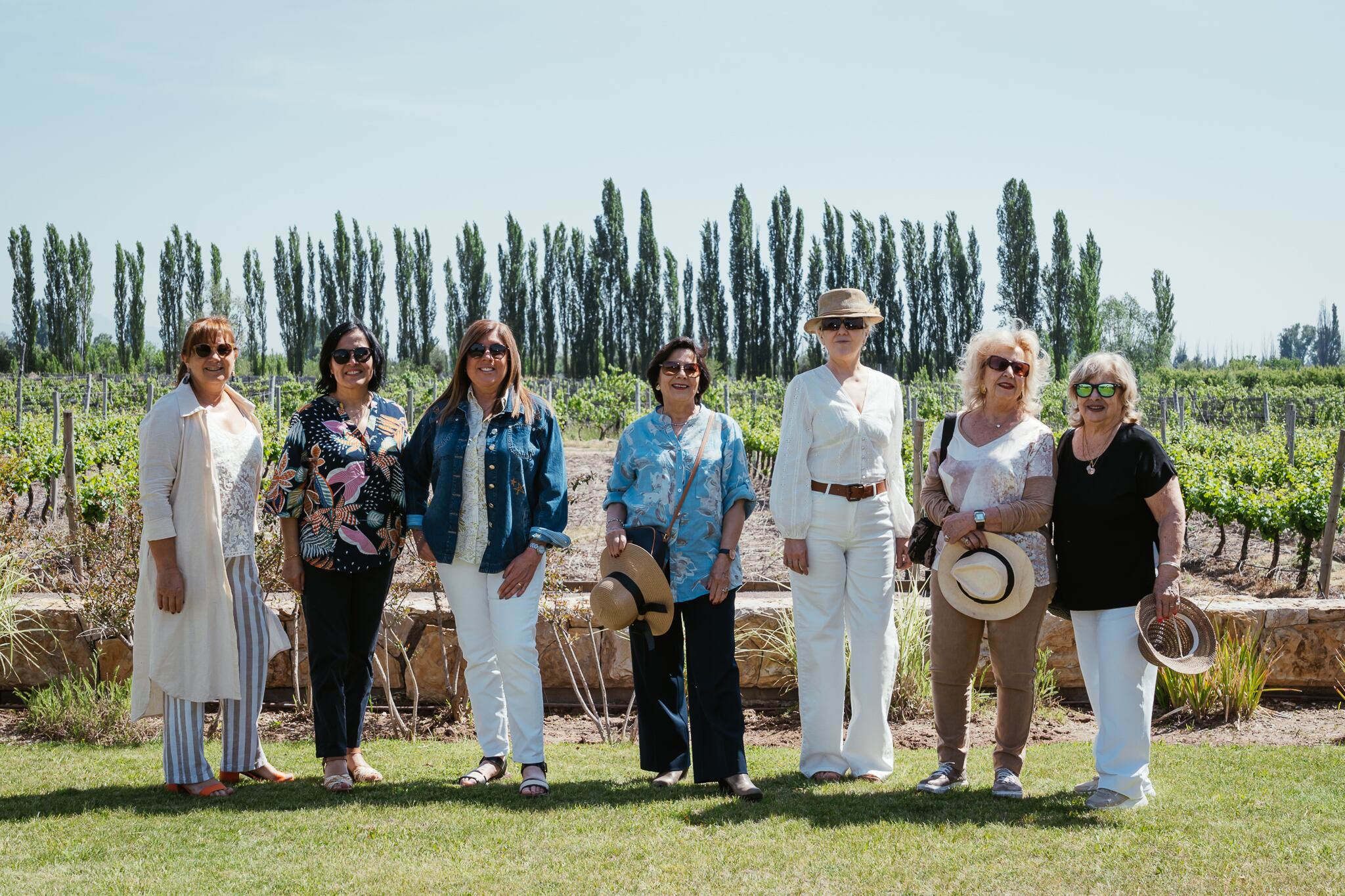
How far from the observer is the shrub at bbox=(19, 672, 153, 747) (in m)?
4.71

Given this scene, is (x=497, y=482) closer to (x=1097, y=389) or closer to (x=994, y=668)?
(x=994, y=668)

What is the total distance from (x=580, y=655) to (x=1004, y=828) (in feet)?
8.53

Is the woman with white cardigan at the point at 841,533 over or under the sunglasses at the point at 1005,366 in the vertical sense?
under

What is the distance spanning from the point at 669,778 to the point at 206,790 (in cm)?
160

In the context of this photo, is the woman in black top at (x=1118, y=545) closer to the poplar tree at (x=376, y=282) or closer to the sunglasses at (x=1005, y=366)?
the sunglasses at (x=1005, y=366)

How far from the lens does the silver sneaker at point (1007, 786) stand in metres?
3.64

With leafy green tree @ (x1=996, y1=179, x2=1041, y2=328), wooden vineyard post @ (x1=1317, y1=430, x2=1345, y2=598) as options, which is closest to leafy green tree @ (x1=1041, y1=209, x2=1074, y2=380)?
leafy green tree @ (x1=996, y1=179, x2=1041, y2=328)

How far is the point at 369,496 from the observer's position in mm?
3775

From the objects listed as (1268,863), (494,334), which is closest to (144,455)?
(494,334)

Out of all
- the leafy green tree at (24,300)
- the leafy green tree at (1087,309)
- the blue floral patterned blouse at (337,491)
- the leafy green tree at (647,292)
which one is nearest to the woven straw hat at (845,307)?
the blue floral patterned blouse at (337,491)

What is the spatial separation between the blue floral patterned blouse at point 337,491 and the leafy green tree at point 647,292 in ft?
147

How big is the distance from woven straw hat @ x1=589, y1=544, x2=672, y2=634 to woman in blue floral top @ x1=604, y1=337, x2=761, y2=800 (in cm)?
8

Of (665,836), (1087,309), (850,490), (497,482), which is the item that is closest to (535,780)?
(665,836)

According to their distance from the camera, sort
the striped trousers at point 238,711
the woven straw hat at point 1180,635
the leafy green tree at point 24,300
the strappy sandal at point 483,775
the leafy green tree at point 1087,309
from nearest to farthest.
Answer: the woven straw hat at point 1180,635 → the striped trousers at point 238,711 → the strappy sandal at point 483,775 → the leafy green tree at point 1087,309 → the leafy green tree at point 24,300
